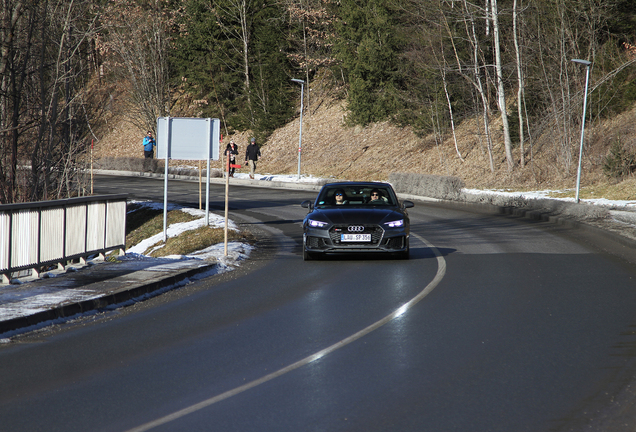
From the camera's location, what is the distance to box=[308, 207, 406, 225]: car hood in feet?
42.8

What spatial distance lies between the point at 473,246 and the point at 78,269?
809 centimetres

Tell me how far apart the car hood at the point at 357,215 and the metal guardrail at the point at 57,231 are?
3754 millimetres

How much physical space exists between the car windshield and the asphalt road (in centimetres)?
212

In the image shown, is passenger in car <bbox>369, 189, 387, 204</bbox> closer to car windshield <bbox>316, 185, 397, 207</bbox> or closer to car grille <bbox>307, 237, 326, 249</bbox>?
car windshield <bbox>316, 185, 397, 207</bbox>

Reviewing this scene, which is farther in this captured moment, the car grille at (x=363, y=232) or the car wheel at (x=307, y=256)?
the car wheel at (x=307, y=256)

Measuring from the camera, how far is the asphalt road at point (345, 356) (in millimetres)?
5039

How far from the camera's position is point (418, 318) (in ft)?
27.4

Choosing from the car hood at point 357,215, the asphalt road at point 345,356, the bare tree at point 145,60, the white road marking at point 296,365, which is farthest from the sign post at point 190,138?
the bare tree at point 145,60

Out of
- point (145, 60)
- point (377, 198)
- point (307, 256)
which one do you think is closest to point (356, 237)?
point (307, 256)

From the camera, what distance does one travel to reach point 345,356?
665 cm

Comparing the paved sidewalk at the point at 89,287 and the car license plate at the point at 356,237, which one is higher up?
the car license plate at the point at 356,237

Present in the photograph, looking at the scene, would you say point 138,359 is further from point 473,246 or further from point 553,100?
point 553,100

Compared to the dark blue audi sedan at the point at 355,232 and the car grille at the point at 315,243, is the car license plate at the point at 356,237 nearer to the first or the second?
the dark blue audi sedan at the point at 355,232

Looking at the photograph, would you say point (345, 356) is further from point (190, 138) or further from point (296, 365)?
point (190, 138)
